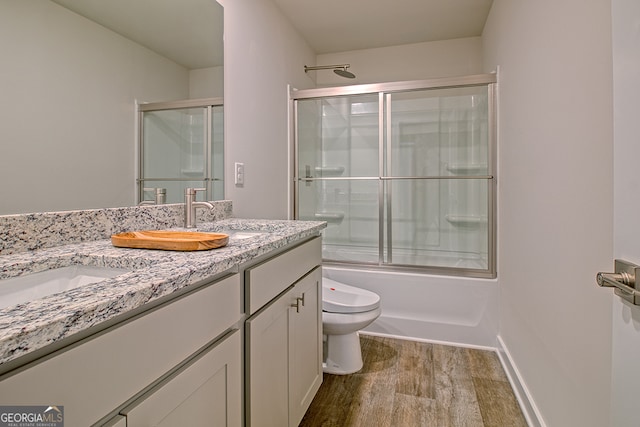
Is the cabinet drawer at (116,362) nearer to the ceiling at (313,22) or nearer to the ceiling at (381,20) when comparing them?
the ceiling at (313,22)

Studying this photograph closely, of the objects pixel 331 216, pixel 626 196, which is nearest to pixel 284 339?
pixel 626 196

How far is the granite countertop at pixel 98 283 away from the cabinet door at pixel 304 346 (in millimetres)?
325

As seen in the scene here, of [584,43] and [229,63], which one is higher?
[229,63]

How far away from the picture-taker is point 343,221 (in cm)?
289

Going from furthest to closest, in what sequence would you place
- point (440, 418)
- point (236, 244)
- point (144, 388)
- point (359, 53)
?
1. point (359, 53)
2. point (440, 418)
3. point (236, 244)
4. point (144, 388)

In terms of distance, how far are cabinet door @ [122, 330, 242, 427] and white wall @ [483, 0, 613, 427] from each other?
97 centimetres

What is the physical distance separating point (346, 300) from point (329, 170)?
1304mm

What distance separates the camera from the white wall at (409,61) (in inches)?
112

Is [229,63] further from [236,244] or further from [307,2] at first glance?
[236,244]

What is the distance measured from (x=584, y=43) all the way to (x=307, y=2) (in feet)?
6.03

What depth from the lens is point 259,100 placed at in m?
2.09

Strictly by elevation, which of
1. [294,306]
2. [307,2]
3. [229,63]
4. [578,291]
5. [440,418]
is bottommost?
[440,418]

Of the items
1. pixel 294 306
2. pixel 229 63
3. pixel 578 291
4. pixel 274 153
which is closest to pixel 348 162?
pixel 274 153

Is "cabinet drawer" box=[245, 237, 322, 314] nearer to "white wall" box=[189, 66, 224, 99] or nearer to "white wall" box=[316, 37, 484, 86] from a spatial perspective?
"white wall" box=[189, 66, 224, 99]
